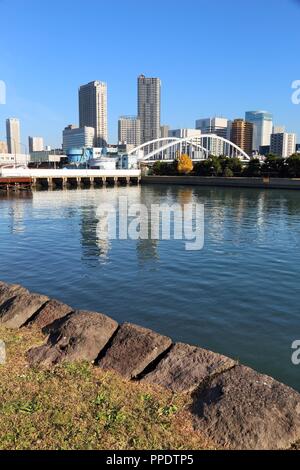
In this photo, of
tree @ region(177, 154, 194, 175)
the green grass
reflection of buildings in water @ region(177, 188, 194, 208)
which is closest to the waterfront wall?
tree @ region(177, 154, 194, 175)

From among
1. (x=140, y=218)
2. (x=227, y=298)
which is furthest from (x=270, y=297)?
(x=140, y=218)

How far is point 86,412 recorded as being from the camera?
586cm

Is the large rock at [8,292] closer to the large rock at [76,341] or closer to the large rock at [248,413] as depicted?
the large rock at [76,341]

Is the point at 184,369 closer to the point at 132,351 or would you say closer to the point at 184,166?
the point at 132,351

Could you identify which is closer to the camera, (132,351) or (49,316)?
(132,351)

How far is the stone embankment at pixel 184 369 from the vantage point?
5.62m

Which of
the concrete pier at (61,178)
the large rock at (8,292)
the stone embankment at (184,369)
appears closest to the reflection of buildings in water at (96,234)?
the large rock at (8,292)

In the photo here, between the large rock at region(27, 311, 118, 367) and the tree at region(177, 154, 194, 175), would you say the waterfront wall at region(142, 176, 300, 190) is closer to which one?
the tree at region(177, 154, 194, 175)

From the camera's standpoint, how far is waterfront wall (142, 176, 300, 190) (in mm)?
81300

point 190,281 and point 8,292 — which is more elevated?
point 8,292

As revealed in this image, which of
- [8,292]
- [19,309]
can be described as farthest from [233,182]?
[19,309]

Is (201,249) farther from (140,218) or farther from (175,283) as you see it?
(140,218)

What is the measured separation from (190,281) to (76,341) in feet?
27.4

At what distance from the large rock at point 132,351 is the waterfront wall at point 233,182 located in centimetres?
7533
